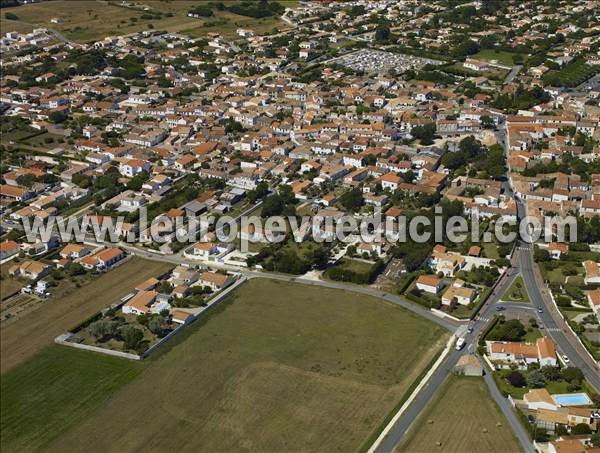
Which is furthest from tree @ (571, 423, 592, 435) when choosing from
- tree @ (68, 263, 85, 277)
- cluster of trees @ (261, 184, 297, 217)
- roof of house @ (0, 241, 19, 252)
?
roof of house @ (0, 241, 19, 252)

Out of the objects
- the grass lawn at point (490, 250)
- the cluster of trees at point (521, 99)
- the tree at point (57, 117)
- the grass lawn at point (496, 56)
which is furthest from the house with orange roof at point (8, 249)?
the grass lawn at point (496, 56)

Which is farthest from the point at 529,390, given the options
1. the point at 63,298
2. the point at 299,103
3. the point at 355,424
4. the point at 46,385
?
the point at 299,103

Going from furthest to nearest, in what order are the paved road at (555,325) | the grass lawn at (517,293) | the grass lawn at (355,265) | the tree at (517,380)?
1. the grass lawn at (355,265)
2. the grass lawn at (517,293)
3. the paved road at (555,325)
4. the tree at (517,380)

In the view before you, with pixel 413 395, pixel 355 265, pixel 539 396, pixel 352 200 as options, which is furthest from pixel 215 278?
pixel 539 396

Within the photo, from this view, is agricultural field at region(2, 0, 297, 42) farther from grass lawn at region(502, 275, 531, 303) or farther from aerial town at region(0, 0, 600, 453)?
grass lawn at region(502, 275, 531, 303)

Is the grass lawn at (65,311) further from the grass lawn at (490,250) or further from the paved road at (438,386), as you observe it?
the grass lawn at (490,250)

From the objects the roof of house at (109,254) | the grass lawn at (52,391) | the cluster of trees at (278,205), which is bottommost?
the grass lawn at (52,391)

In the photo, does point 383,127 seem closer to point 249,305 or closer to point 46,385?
point 249,305

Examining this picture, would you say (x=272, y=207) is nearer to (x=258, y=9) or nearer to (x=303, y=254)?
(x=303, y=254)
